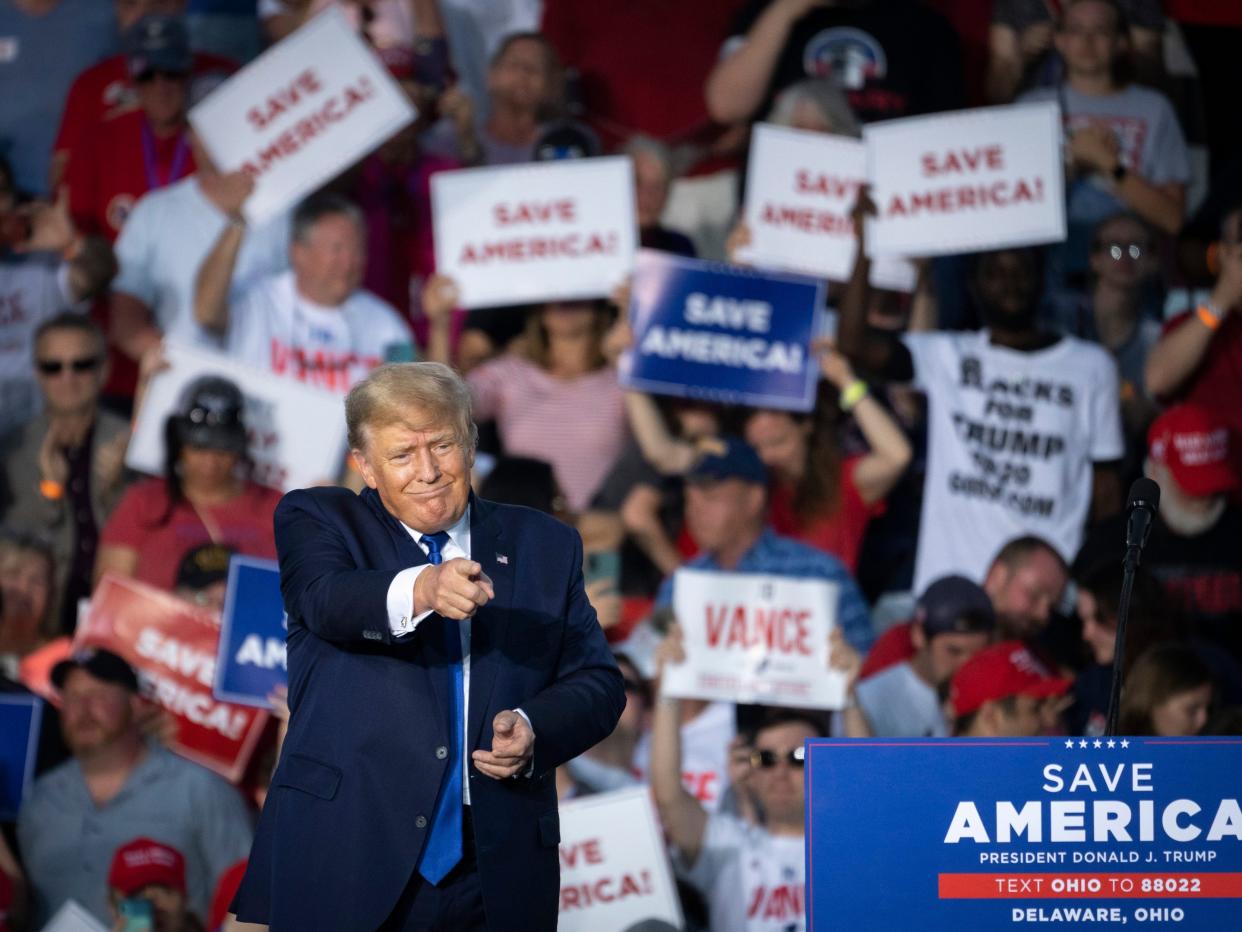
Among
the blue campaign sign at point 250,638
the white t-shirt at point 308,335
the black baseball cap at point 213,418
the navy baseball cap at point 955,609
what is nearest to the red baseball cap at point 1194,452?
the navy baseball cap at point 955,609

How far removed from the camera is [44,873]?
5.64 m

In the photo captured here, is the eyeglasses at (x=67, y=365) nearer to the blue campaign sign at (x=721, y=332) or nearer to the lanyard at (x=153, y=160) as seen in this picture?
the lanyard at (x=153, y=160)

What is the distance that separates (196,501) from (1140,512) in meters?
4.08

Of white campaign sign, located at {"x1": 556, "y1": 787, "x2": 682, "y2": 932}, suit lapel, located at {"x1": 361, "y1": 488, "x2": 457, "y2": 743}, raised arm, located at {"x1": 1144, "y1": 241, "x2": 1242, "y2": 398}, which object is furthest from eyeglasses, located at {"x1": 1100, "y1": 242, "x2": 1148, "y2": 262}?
suit lapel, located at {"x1": 361, "y1": 488, "x2": 457, "y2": 743}

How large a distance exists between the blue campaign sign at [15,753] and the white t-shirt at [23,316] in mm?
1161

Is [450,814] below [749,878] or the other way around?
the other way around

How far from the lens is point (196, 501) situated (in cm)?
604

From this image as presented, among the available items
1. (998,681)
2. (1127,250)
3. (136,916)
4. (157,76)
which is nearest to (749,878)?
(998,681)

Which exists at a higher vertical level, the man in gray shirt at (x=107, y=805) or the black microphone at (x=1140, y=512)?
the black microphone at (x=1140, y=512)

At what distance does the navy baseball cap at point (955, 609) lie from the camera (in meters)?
5.98

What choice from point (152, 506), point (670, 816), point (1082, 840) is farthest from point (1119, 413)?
point (1082, 840)

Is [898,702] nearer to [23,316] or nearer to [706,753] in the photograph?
[706,753]

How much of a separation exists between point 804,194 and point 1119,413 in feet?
4.70

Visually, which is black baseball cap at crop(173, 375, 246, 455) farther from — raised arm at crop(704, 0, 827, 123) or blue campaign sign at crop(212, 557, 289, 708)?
raised arm at crop(704, 0, 827, 123)
